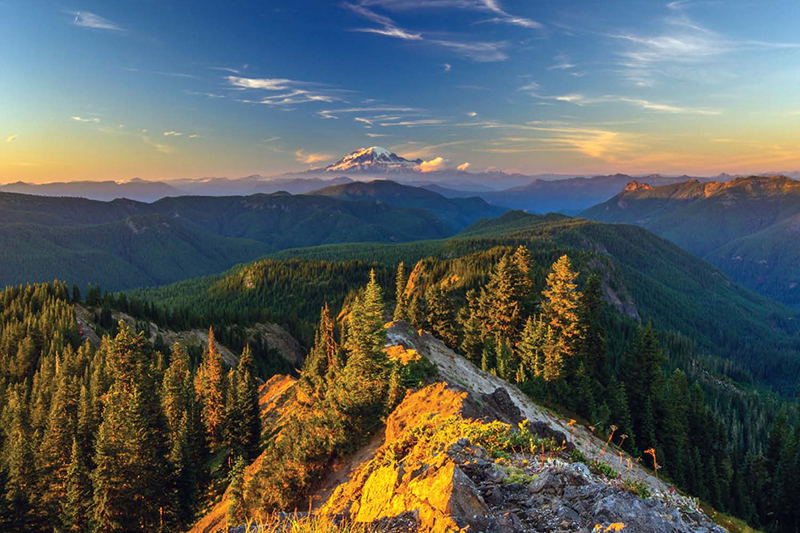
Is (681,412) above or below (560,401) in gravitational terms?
below

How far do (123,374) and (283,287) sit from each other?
160 m

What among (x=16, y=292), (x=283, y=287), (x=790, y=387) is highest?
(x=16, y=292)

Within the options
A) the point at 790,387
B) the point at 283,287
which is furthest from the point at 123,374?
the point at 790,387

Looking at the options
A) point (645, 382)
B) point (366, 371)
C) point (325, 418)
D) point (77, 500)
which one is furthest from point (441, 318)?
point (77, 500)

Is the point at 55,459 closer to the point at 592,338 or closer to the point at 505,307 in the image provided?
the point at 505,307

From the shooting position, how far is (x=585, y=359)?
40.9m

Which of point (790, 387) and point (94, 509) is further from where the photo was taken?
point (790, 387)

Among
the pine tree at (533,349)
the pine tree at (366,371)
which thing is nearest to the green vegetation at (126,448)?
the pine tree at (366,371)

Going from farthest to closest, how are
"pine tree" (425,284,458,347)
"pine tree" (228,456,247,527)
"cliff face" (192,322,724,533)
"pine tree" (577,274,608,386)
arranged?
"pine tree" (425,284,458,347), "pine tree" (577,274,608,386), "pine tree" (228,456,247,527), "cliff face" (192,322,724,533)

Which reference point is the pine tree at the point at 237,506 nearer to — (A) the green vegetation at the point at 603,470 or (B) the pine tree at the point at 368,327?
(B) the pine tree at the point at 368,327

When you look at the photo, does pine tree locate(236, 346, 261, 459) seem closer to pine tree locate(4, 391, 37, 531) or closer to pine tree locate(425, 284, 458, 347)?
pine tree locate(4, 391, 37, 531)

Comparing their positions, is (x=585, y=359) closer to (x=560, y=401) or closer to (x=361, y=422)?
(x=560, y=401)

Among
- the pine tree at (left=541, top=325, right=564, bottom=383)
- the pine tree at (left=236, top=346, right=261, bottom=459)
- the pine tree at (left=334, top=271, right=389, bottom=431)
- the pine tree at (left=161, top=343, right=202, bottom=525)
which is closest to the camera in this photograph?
the pine tree at (left=334, top=271, right=389, bottom=431)

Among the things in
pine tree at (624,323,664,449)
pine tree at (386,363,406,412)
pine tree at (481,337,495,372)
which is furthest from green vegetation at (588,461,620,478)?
pine tree at (624,323,664,449)
